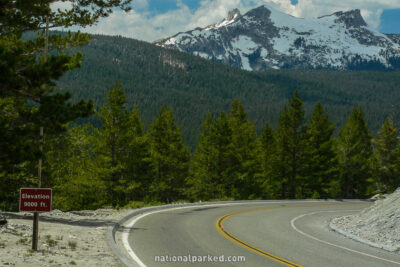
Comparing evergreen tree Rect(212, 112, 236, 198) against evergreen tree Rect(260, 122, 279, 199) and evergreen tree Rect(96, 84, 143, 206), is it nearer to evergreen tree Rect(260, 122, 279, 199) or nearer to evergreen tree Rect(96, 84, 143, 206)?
evergreen tree Rect(260, 122, 279, 199)

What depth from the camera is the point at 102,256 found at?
10539 mm

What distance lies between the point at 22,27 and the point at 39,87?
4.87 metres

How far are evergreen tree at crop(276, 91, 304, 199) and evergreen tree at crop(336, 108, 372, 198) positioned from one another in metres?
6.58

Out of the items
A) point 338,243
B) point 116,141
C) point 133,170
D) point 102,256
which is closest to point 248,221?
point 338,243

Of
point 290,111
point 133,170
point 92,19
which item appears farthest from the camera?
→ point 290,111

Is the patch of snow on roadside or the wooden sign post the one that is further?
the patch of snow on roadside

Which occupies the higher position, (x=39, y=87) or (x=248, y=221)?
(x=39, y=87)

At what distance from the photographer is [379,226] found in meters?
15.7

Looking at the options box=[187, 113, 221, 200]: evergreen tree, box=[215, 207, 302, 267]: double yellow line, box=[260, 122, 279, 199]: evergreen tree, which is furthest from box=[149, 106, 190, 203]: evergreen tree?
box=[215, 207, 302, 267]: double yellow line

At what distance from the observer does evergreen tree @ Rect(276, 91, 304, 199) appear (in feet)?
147

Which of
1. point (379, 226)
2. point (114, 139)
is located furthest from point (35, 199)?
point (114, 139)

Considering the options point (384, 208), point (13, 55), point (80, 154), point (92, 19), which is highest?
point (92, 19)

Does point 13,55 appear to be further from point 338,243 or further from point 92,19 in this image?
point 338,243

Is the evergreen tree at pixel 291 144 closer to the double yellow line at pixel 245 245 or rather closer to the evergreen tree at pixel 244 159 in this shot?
the evergreen tree at pixel 244 159
